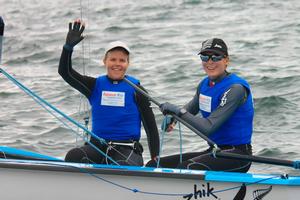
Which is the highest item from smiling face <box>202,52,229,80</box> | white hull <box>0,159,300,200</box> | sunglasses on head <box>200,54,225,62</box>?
sunglasses on head <box>200,54,225,62</box>

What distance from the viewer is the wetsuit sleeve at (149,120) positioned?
5.82 m

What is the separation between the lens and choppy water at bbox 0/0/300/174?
8.67 m

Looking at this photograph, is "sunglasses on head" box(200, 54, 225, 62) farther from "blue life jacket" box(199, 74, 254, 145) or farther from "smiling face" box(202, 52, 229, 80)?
"blue life jacket" box(199, 74, 254, 145)

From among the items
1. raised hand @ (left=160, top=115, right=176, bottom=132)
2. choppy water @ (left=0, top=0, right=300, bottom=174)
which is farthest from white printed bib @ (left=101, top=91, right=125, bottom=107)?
choppy water @ (left=0, top=0, right=300, bottom=174)

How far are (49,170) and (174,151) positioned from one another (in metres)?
2.81

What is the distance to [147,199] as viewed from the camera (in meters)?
5.25

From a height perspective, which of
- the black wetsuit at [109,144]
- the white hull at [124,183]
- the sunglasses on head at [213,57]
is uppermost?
the sunglasses on head at [213,57]

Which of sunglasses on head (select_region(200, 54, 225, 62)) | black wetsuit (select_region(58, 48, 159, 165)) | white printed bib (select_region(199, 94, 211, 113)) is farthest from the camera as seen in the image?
black wetsuit (select_region(58, 48, 159, 165))

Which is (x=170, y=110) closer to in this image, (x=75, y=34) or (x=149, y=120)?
(x=149, y=120)

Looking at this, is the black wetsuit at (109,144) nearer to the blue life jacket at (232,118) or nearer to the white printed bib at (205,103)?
the white printed bib at (205,103)

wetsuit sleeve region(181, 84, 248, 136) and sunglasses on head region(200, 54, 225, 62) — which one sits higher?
sunglasses on head region(200, 54, 225, 62)

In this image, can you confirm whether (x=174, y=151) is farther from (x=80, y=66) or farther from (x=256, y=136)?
(x=80, y=66)

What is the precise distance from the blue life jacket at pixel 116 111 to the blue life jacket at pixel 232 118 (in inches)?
22.0

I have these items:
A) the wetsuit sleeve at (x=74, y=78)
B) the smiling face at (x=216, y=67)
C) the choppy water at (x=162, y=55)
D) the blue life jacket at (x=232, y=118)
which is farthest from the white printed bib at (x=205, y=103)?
the choppy water at (x=162, y=55)
